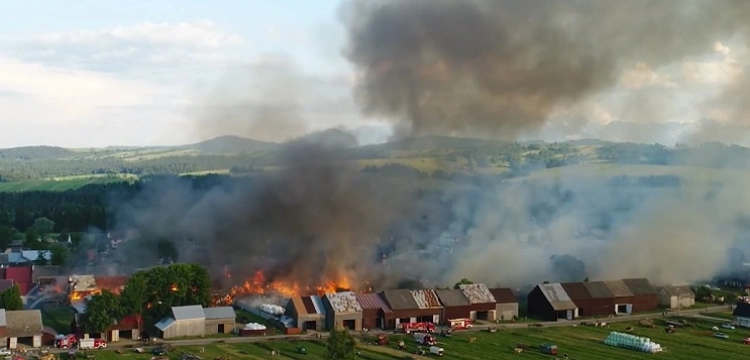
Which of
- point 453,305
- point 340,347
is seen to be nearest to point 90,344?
point 340,347

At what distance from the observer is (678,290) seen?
4722 centimetres

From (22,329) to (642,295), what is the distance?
3216 centimetres

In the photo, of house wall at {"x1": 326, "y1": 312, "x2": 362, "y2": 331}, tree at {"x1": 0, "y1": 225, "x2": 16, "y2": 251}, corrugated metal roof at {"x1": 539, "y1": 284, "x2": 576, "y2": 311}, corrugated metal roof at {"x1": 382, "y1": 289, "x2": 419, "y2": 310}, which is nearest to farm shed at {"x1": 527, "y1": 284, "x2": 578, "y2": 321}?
corrugated metal roof at {"x1": 539, "y1": 284, "x2": 576, "y2": 311}

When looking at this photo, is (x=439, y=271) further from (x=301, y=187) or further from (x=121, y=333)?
(x=121, y=333)

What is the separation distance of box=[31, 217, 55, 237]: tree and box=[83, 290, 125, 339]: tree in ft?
172

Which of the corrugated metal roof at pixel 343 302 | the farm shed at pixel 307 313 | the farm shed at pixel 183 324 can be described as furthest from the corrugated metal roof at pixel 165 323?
the corrugated metal roof at pixel 343 302

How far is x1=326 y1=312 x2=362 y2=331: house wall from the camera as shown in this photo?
38.1 m

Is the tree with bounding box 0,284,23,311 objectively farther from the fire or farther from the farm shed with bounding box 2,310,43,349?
the fire

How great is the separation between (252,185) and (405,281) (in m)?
15.0

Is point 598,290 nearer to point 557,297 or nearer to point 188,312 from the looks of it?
point 557,297

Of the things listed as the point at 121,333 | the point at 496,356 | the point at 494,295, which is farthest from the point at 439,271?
the point at 121,333

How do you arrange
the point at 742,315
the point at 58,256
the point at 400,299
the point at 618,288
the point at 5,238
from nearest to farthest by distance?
the point at 400,299 < the point at 742,315 < the point at 618,288 < the point at 58,256 < the point at 5,238

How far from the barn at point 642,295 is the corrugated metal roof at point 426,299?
12398 millimetres

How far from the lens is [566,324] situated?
40.8m
